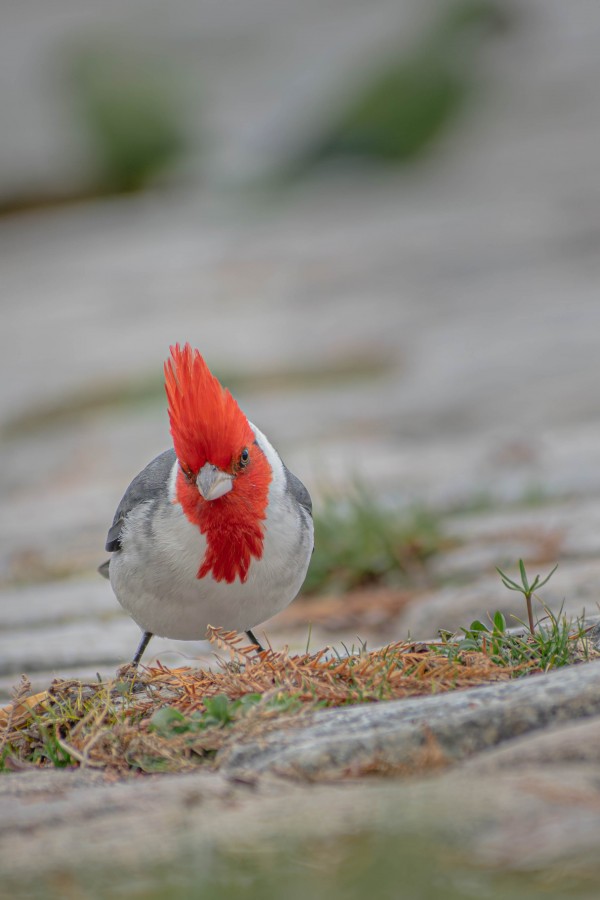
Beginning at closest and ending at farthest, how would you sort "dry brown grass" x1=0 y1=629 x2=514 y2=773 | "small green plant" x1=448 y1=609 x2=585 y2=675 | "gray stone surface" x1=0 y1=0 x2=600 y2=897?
"gray stone surface" x1=0 y1=0 x2=600 y2=897 < "dry brown grass" x1=0 y1=629 x2=514 y2=773 < "small green plant" x1=448 y1=609 x2=585 y2=675

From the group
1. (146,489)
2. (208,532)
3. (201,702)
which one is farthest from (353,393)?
(201,702)

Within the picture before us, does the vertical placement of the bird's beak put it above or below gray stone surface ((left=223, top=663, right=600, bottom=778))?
above

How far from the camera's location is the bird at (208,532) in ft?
11.0

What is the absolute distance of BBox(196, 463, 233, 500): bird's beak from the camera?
336 cm

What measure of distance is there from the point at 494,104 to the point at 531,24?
169 centimetres

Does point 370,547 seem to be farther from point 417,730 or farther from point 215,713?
point 417,730

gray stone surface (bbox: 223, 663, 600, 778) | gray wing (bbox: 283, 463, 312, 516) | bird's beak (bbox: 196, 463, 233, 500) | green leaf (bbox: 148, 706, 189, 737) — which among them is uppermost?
gray wing (bbox: 283, 463, 312, 516)

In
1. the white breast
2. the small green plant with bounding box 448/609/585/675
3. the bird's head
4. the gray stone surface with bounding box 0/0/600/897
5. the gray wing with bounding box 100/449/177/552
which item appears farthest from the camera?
the gray wing with bounding box 100/449/177/552

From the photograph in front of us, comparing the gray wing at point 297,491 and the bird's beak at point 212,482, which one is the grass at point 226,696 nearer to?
the bird's beak at point 212,482

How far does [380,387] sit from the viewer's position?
9.14 metres

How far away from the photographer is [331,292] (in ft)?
39.4

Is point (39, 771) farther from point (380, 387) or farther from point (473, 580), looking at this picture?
point (380, 387)

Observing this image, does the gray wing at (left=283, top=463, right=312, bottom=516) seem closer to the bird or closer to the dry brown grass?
the bird

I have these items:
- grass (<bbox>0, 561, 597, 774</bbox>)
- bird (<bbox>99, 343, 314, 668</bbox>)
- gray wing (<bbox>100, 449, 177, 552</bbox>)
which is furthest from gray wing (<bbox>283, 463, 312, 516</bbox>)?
grass (<bbox>0, 561, 597, 774</bbox>)
